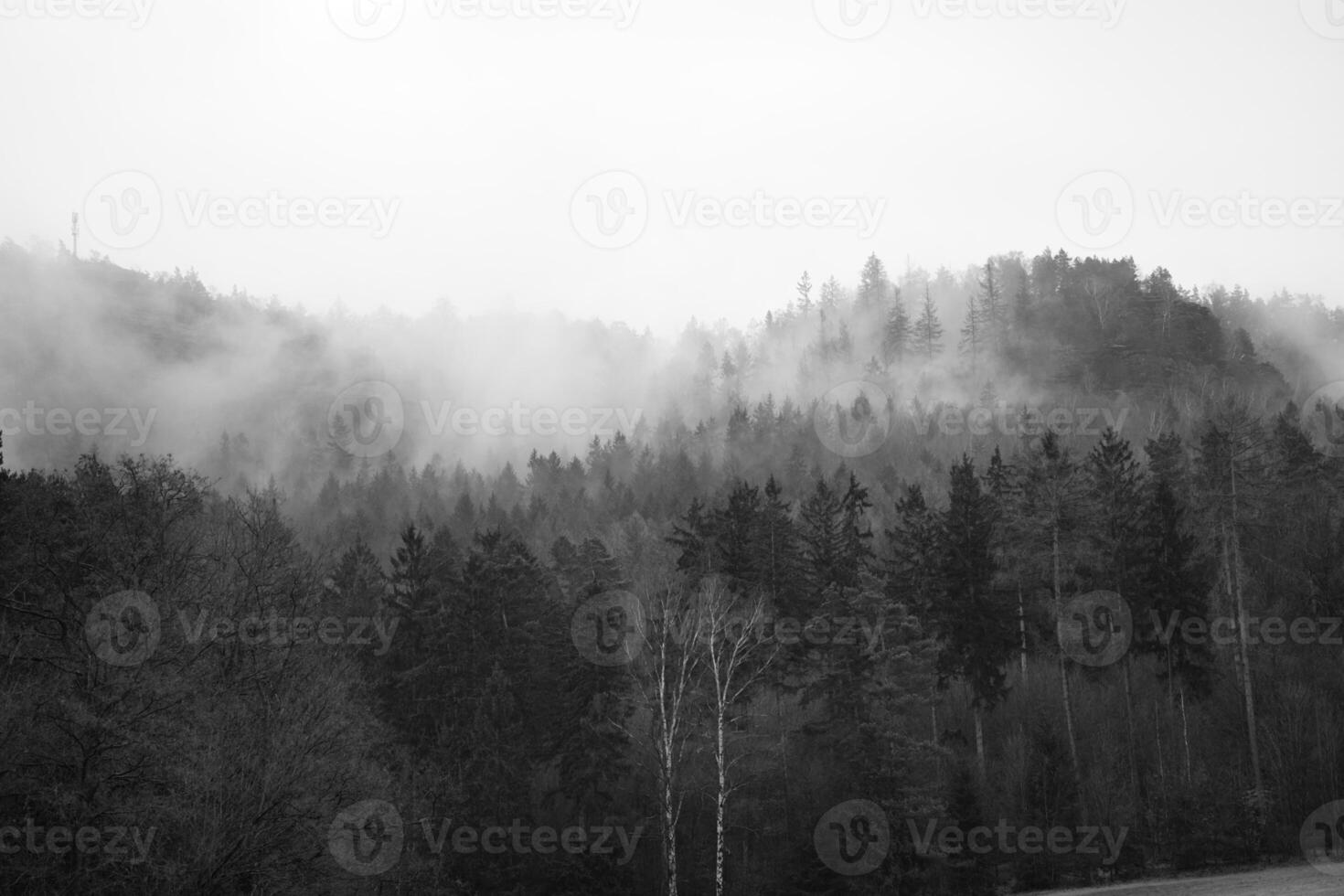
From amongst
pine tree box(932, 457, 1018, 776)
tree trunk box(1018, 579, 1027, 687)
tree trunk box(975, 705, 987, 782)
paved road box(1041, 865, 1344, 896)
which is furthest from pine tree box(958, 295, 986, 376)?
paved road box(1041, 865, 1344, 896)

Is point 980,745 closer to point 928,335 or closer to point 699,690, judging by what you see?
point 699,690

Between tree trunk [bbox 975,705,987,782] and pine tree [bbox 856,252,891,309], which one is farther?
pine tree [bbox 856,252,891,309]

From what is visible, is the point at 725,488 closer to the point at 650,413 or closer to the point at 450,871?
the point at 450,871

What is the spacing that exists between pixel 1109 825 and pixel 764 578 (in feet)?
62.4

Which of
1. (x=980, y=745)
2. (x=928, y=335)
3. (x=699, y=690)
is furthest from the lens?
(x=928, y=335)

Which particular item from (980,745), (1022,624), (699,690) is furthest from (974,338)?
(699,690)

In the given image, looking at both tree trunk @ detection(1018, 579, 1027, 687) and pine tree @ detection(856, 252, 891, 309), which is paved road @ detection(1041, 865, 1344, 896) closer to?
tree trunk @ detection(1018, 579, 1027, 687)

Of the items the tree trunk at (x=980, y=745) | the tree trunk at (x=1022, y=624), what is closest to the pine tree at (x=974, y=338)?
the tree trunk at (x=1022, y=624)

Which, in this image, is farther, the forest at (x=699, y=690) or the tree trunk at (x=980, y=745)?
the tree trunk at (x=980, y=745)

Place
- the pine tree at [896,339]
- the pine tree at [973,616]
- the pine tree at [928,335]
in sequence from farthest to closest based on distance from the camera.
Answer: the pine tree at [896,339]
the pine tree at [928,335]
the pine tree at [973,616]

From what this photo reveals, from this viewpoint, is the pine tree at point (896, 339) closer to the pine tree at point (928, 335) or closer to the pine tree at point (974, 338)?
the pine tree at point (928, 335)

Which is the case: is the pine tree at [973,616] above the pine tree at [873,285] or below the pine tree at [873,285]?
below

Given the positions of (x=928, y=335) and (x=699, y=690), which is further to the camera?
(x=928, y=335)

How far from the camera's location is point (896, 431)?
385 ft
